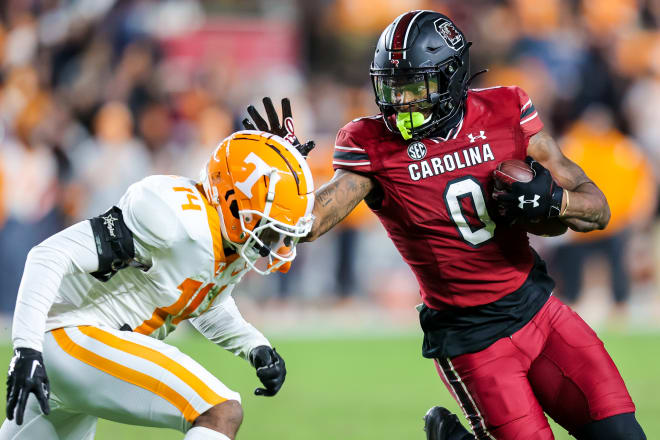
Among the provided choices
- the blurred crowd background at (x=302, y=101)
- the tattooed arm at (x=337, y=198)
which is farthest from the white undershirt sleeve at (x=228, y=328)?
the blurred crowd background at (x=302, y=101)

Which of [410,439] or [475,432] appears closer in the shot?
[475,432]

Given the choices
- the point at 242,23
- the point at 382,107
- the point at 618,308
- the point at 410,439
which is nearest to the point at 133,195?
the point at 382,107

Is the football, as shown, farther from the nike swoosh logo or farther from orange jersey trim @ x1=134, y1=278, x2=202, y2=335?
the nike swoosh logo

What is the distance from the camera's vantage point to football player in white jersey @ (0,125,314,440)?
10.3 feet

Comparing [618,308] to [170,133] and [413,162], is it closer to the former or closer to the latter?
[170,133]

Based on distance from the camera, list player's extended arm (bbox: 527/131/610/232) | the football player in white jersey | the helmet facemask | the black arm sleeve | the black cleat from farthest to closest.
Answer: the black cleat < player's extended arm (bbox: 527/131/610/232) < the helmet facemask < the black arm sleeve < the football player in white jersey

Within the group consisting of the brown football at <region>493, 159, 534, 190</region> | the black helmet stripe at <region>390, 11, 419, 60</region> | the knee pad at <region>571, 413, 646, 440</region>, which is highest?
the black helmet stripe at <region>390, 11, 419, 60</region>

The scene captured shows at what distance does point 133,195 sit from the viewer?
336 cm

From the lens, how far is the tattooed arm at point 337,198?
3680mm

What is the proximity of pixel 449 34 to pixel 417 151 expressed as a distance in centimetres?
48

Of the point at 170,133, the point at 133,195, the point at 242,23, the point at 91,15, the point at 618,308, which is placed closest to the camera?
the point at 133,195

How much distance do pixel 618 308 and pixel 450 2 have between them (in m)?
4.22

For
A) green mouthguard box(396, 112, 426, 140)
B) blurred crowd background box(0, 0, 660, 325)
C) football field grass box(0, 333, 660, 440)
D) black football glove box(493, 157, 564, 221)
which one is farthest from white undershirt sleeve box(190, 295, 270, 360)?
blurred crowd background box(0, 0, 660, 325)

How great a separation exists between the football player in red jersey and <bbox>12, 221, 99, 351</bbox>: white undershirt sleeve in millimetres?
843
